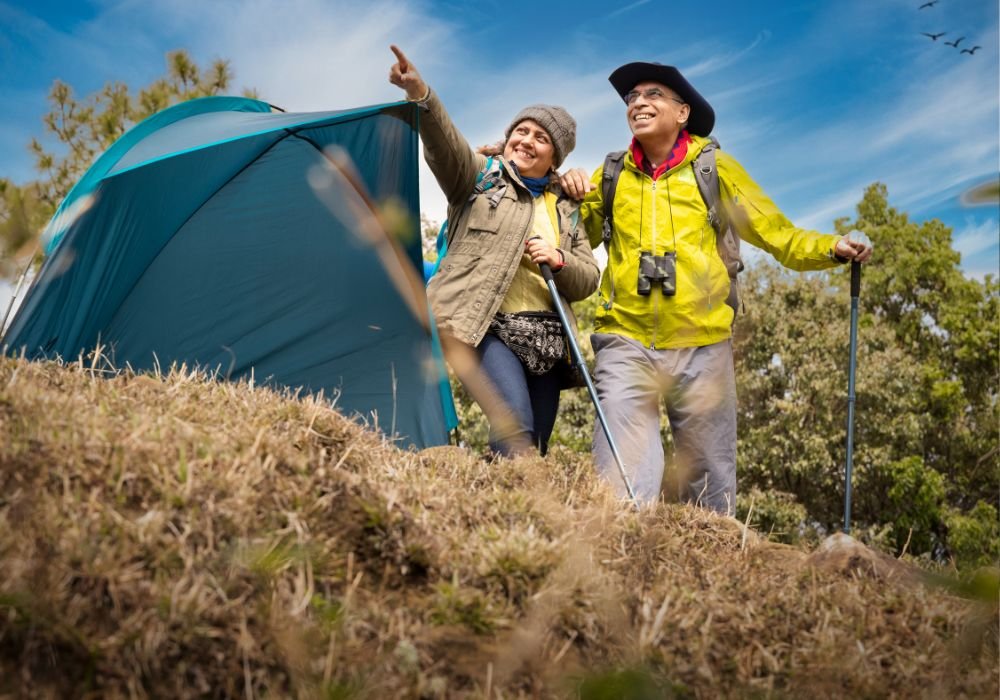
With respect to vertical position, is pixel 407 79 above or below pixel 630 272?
above

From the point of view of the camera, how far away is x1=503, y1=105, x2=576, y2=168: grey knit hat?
486 centimetres

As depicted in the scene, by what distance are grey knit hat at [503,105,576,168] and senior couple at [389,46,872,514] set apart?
0.01m

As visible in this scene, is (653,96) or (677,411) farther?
(653,96)

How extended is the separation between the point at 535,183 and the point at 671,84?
2.96 feet

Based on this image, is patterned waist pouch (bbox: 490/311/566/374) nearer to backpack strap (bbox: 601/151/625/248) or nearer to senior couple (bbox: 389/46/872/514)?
senior couple (bbox: 389/46/872/514)

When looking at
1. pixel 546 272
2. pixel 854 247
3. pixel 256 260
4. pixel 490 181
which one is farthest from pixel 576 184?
pixel 256 260

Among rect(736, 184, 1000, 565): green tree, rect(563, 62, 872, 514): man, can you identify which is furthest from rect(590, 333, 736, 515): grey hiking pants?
rect(736, 184, 1000, 565): green tree

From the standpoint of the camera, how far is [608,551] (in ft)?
10.0

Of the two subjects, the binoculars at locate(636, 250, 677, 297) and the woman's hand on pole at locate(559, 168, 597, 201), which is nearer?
the binoculars at locate(636, 250, 677, 297)

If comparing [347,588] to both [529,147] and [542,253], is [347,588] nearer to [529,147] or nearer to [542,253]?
[542,253]

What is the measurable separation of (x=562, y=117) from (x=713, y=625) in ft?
10.3

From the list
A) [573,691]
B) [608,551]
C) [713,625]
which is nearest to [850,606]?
[713,625]

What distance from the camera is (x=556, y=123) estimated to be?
4.88 m

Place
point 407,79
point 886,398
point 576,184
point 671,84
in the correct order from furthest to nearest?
point 886,398 < point 576,184 < point 671,84 < point 407,79
